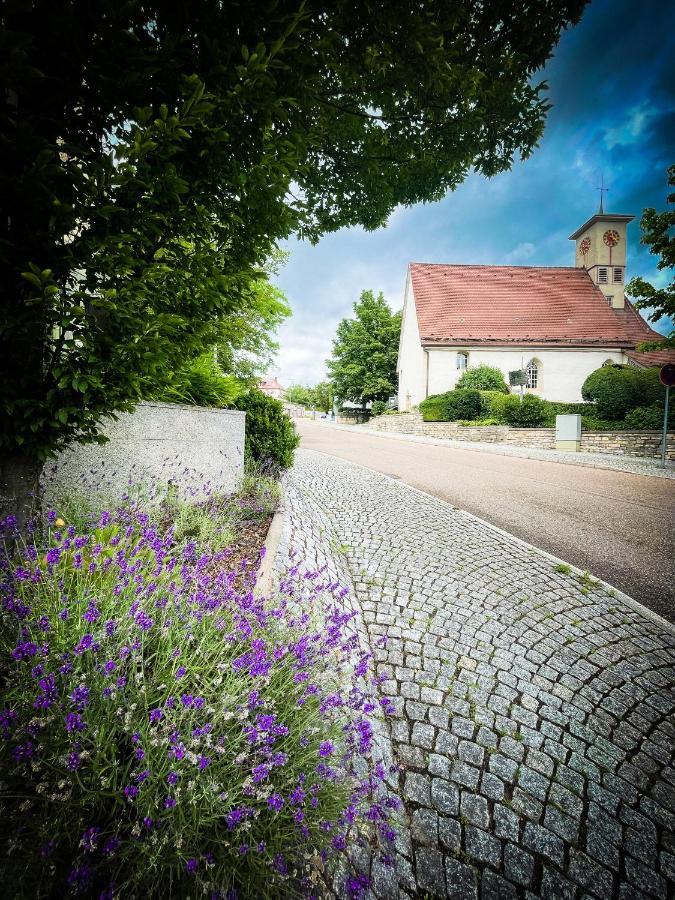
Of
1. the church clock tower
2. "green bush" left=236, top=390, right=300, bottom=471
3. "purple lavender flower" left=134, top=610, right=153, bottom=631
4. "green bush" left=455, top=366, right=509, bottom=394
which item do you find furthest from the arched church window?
"purple lavender flower" left=134, top=610, right=153, bottom=631

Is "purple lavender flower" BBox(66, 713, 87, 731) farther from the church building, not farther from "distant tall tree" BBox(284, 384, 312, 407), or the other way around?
"distant tall tree" BBox(284, 384, 312, 407)

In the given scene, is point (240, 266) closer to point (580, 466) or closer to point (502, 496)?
point (502, 496)

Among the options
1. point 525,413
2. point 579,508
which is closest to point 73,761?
point 579,508

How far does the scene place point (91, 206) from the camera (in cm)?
192

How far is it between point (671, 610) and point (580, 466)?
10115mm

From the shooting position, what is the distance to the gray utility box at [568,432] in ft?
52.9

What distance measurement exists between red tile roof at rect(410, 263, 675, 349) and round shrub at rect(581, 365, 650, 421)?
302 inches

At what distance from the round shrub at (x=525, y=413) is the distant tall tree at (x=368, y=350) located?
16251 mm

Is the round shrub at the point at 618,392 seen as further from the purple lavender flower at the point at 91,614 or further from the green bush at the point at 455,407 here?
the purple lavender flower at the point at 91,614

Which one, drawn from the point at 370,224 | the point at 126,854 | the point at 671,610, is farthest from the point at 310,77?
the point at 671,610

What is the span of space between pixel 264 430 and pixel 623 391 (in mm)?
23503

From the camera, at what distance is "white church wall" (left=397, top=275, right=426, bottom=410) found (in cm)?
2952

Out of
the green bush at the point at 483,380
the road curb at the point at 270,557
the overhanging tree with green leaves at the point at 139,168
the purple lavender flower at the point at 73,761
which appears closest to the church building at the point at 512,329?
the green bush at the point at 483,380

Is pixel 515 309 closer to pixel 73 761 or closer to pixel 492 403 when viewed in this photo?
pixel 492 403
